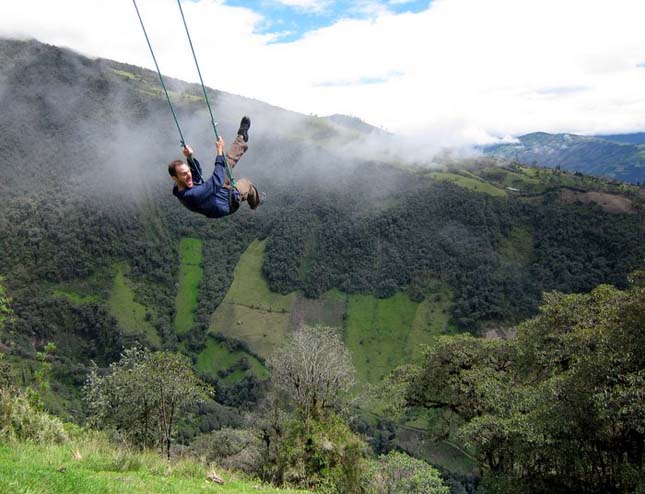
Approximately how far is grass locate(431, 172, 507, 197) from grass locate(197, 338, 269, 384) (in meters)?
98.4

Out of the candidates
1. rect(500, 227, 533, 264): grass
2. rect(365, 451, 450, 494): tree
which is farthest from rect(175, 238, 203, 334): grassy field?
rect(365, 451, 450, 494): tree

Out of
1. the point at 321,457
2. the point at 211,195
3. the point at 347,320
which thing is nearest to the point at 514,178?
the point at 347,320

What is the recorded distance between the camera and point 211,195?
23.5 ft

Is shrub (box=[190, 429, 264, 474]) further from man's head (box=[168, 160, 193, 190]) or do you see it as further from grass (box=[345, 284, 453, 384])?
grass (box=[345, 284, 453, 384])

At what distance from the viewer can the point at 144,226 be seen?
160875mm

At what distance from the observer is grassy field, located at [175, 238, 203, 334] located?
13256cm

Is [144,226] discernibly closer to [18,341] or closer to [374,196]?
[18,341]

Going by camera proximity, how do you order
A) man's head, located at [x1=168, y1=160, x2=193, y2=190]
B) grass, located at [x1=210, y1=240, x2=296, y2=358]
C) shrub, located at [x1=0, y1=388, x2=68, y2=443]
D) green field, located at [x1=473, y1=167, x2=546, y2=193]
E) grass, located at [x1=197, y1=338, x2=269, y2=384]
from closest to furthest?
1. man's head, located at [x1=168, y1=160, x2=193, y2=190]
2. shrub, located at [x1=0, y1=388, x2=68, y2=443]
3. grass, located at [x1=197, y1=338, x2=269, y2=384]
4. grass, located at [x1=210, y1=240, x2=296, y2=358]
5. green field, located at [x1=473, y1=167, x2=546, y2=193]

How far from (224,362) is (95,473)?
117 m

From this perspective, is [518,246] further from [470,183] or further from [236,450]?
[236,450]

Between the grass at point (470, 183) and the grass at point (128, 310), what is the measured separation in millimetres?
114755

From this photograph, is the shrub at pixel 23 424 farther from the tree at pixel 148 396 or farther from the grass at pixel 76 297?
the grass at pixel 76 297

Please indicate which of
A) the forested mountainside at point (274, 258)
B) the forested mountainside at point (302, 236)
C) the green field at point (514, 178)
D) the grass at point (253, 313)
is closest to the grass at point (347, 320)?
the grass at point (253, 313)

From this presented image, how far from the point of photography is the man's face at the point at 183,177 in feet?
23.0
